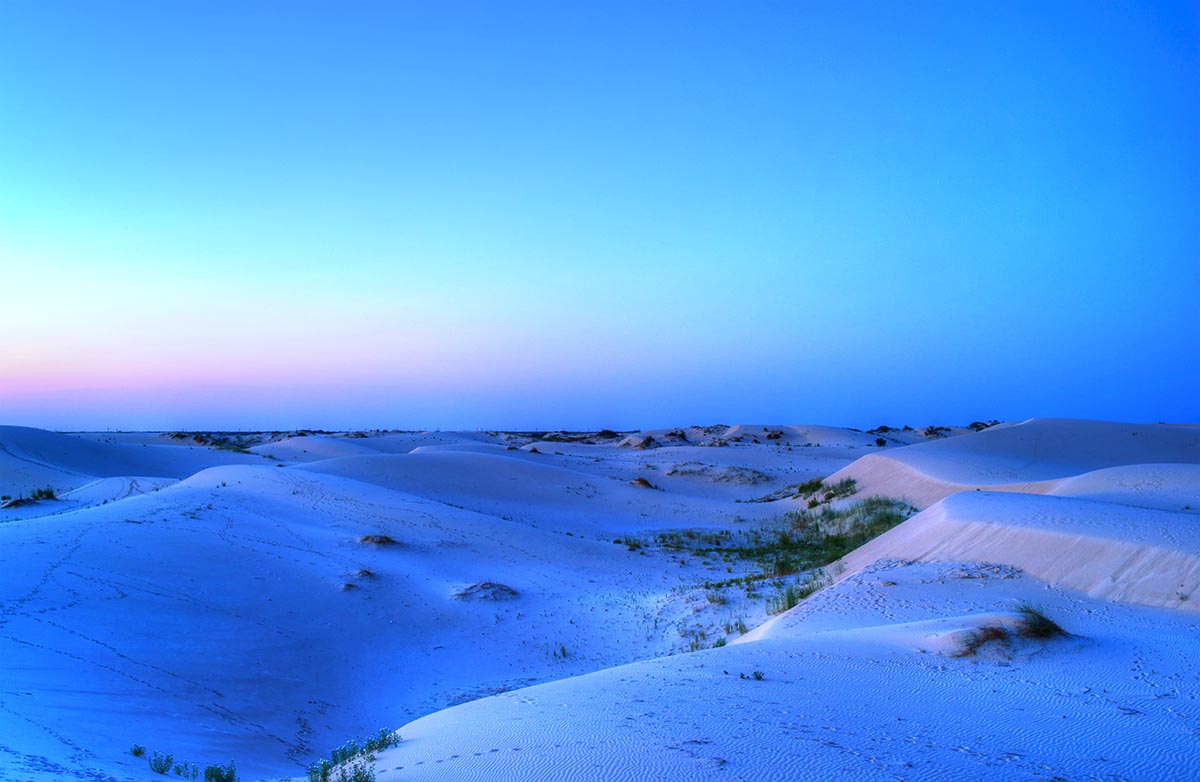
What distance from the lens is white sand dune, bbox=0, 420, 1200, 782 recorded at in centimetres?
432

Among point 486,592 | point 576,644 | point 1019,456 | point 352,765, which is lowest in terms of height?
point 576,644

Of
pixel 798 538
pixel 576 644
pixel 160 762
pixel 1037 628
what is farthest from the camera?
pixel 798 538

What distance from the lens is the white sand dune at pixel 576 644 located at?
4.32 metres

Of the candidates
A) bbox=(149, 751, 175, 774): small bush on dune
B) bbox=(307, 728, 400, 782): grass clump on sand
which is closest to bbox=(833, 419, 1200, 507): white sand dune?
bbox=(307, 728, 400, 782): grass clump on sand

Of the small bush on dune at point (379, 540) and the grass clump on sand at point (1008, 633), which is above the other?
the grass clump on sand at point (1008, 633)

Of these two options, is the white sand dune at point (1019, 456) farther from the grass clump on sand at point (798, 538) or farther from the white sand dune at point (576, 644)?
the grass clump on sand at point (798, 538)

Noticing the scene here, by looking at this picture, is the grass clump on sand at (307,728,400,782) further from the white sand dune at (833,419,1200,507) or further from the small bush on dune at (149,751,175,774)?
the white sand dune at (833,419,1200,507)

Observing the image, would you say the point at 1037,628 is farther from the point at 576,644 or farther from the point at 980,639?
the point at 576,644

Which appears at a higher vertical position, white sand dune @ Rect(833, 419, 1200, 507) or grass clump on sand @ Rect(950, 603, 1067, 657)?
white sand dune @ Rect(833, 419, 1200, 507)

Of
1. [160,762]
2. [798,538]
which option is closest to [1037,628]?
[160,762]

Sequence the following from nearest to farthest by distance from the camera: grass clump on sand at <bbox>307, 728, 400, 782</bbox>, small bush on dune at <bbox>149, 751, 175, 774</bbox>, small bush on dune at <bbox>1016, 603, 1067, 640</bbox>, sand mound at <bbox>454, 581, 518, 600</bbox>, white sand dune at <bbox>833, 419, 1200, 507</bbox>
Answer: grass clump on sand at <bbox>307, 728, 400, 782</bbox> → small bush on dune at <bbox>149, 751, 175, 774</bbox> → small bush on dune at <bbox>1016, 603, 1067, 640</bbox> → sand mound at <bbox>454, 581, 518, 600</bbox> → white sand dune at <bbox>833, 419, 1200, 507</bbox>

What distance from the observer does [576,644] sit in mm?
10711

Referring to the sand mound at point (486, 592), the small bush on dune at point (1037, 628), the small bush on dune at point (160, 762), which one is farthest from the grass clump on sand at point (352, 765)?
the sand mound at point (486, 592)

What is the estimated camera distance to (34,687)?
252 inches
